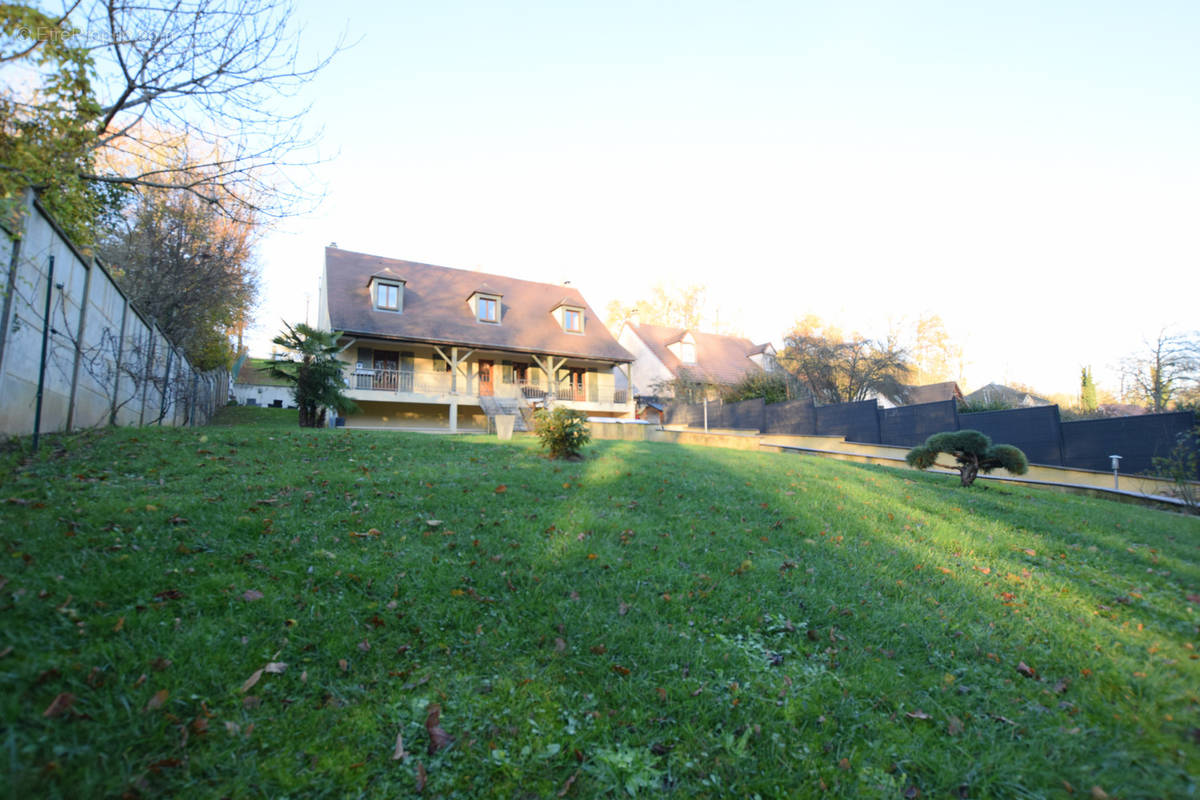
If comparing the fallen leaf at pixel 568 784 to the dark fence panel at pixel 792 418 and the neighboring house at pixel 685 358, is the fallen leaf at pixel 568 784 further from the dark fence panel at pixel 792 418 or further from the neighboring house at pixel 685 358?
the neighboring house at pixel 685 358

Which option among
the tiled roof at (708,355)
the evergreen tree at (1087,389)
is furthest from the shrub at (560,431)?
the evergreen tree at (1087,389)

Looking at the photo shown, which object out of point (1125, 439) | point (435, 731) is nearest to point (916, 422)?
point (1125, 439)

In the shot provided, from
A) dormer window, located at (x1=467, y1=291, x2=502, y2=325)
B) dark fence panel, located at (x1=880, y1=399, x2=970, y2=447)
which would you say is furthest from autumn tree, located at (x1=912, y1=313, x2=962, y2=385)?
dormer window, located at (x1=467, y1=291, x2=502, y2=325)

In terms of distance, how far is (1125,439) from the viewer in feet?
42.5

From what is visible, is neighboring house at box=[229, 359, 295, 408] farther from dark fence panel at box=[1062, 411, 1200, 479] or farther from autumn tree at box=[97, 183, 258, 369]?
dark fence panel at box=[1062, 411, 1200, 479]

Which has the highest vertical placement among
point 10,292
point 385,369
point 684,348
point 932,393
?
point 684,348

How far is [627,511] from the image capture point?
20.9 ft

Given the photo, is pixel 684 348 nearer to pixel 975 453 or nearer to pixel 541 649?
pixel 975 453

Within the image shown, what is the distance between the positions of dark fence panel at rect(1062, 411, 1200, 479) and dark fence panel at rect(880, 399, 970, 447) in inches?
116

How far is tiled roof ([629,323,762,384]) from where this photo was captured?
3391 centimetres

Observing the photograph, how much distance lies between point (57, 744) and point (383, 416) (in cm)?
2160

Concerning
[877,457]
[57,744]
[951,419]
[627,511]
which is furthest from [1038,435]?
[57,744]

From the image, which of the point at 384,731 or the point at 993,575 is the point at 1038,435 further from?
the point at 384,731

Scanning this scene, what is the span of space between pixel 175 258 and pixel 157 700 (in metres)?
21.1
